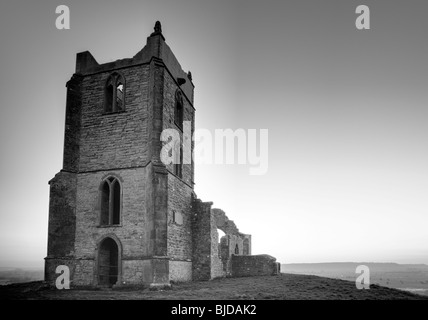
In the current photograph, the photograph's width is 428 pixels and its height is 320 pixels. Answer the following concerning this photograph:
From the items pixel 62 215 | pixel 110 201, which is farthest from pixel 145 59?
pixel 62 215

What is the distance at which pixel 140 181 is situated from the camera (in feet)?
55.7

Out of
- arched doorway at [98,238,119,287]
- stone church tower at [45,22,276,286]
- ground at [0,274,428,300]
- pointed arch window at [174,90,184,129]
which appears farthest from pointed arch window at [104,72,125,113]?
ground at [0,274,428,300]

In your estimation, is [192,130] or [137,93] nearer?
[137,93]

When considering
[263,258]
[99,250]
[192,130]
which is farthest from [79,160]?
[263,258]

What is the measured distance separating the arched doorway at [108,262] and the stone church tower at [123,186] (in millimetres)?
44

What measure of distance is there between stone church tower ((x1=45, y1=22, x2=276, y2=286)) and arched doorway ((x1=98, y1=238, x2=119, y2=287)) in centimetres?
4

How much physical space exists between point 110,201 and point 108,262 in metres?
2.75

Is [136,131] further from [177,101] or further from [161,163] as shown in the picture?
[177,101]

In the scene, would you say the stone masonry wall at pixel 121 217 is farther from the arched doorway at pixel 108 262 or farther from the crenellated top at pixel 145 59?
the crenellated top at pixel 145 59

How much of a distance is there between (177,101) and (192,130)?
124 inches

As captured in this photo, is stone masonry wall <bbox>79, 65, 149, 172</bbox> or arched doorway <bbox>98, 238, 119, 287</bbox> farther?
stone masonry wall <bbox>79, 65, 149, 172</bbox>

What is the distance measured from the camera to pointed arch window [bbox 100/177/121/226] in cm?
1738

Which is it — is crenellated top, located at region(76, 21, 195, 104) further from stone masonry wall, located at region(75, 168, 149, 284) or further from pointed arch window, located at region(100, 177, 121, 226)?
pointed arch window, located at region(100, 177, 121, 226)

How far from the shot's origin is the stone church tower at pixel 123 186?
639 inches
